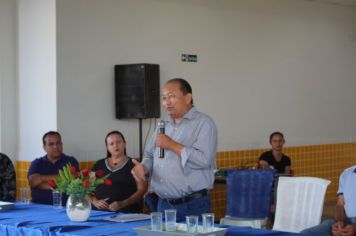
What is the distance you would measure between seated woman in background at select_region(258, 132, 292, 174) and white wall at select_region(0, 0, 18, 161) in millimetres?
2955

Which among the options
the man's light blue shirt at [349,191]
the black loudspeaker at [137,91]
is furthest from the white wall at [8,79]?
the man's light blue shirt at [349,191]

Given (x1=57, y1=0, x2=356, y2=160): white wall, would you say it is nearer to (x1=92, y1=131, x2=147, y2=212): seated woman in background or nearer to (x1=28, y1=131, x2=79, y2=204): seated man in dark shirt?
(x1=28, y1=131, x2=79, y2=204): seated man in dark shirt

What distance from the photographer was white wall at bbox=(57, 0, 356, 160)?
6.79 meters

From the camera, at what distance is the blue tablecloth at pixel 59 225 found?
142 inches

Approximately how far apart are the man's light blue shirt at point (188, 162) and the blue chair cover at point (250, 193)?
4.89 ft

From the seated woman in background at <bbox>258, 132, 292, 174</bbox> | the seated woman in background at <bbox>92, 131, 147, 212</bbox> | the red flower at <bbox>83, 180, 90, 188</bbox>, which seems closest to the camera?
the red flower at <bbox>83, 180, 90, 188</bbox>

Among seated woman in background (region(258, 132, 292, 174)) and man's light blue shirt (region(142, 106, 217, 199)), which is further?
seated woman in background (region(258, 132, 292, 174))

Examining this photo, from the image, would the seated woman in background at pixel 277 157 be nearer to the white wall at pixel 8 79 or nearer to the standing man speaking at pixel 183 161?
the white wall at pixel 8 79

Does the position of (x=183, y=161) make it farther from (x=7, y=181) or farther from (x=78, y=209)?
(x=7, y=181)

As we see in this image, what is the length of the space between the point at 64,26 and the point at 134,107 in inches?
42.5

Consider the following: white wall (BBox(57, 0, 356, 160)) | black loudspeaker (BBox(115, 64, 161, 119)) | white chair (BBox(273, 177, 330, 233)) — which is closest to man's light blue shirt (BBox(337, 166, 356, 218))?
white chair (BBox(273, 177, 330, 233))

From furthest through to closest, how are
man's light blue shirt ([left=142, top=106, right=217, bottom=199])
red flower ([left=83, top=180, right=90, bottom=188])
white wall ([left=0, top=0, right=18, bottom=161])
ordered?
white wall ([left=0, top=0, right=18, bottom=161]), man's light blue shirt ([left=142, top=106, right=217, bottom=199]), red flower ([left=83, top=180, right=90, bottom=188])

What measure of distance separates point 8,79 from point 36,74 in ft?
1.16

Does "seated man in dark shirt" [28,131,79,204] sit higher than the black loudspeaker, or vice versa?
the black loudspeaker
